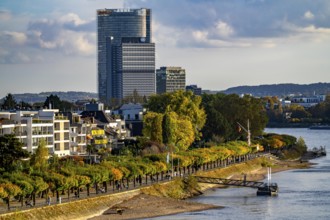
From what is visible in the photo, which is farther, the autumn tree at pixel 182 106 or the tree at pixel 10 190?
the autumn tree at pixel 182 106

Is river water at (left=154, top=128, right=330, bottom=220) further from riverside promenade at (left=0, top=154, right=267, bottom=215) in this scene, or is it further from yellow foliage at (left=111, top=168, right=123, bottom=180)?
yellow foliage at (left=111, top=168, right=123, bottom=180)

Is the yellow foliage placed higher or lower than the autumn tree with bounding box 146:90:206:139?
lower

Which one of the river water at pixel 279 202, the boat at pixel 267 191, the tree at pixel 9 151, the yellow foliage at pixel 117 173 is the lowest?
the river water at pixel 279 202

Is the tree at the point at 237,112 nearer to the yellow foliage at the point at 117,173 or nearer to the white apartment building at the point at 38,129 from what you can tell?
the white apartment building at the point at 38,129

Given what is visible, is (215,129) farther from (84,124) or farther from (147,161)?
(147,161)

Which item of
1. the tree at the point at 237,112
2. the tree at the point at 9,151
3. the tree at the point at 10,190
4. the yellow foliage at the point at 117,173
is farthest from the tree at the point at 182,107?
the tree at the point at 10,190

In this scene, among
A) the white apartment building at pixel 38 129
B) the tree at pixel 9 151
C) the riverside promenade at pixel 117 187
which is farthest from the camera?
the white apartment building at pixel 38 129

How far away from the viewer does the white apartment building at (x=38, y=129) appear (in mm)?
102125

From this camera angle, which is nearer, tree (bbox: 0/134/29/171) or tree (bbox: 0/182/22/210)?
tree (bbox: 0/182/22/210)

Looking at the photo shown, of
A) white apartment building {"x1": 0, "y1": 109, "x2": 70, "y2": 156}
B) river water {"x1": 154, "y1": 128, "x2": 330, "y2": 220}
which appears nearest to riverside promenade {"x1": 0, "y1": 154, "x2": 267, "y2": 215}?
river water {"x1": 154, "y1": 128, "x2": 330, "y2": 220}

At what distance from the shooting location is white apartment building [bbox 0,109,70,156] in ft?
335

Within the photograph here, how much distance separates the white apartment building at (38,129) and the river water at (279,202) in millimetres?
19722

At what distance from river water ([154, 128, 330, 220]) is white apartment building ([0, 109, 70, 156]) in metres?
19.7

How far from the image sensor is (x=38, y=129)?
344 ft
